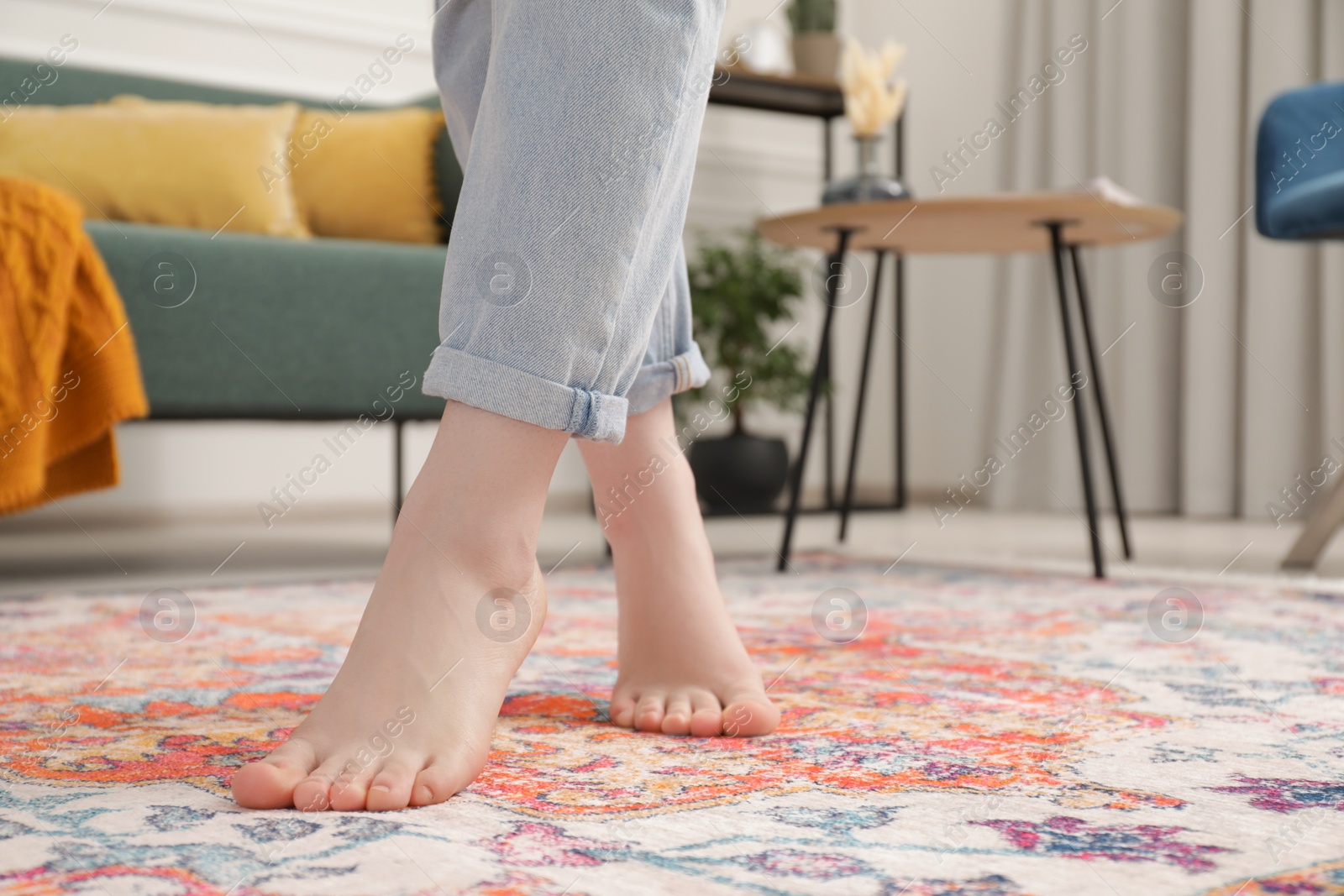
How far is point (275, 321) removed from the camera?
174 cm

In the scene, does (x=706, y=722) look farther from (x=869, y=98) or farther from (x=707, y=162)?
(x=707, y=162)

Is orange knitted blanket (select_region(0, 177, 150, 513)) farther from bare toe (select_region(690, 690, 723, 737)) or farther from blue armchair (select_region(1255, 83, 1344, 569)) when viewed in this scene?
blue armchair (select_region(1255, 83, 1344, 569))

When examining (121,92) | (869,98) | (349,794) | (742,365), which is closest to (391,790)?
(349,794)

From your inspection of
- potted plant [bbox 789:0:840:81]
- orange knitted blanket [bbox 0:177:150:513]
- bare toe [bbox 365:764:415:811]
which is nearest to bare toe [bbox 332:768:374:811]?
bare toe [bbox 365:764:415:811]

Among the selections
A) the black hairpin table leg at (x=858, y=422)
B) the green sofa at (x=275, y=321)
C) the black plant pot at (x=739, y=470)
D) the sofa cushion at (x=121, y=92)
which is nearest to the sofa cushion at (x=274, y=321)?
the green sofa at (x=275, y=321)

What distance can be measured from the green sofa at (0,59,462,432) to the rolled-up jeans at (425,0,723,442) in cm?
119

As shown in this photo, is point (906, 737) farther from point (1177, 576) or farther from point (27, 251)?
point (27, 251)

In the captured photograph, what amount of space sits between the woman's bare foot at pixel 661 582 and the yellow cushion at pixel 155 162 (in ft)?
5.20

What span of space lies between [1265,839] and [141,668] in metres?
0.76

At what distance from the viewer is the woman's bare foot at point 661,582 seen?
2.49 feet

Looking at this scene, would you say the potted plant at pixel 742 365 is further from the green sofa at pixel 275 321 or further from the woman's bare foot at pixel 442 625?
the woman's bare foot at pixel 442 625

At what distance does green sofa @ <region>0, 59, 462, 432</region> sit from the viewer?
1.65 meters

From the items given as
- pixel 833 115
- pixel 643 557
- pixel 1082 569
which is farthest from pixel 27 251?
pixel 833 115

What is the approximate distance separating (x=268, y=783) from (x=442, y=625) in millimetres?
110
